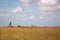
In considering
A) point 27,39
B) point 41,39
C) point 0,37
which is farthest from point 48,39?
point 0,37

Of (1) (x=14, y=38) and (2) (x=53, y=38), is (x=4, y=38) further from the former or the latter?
(2) (x=53, y=38)

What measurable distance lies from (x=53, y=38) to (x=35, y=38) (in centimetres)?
121

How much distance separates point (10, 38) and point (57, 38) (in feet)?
10.1

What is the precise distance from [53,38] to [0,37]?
3.46m

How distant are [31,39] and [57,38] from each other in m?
1.80

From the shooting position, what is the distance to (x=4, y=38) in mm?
11789

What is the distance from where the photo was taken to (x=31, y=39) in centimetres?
1170

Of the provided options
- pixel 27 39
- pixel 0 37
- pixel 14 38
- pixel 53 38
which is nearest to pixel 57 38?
pixel 53 38

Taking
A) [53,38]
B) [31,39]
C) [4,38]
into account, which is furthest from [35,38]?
[4,38]

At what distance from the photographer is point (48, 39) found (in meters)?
11.8

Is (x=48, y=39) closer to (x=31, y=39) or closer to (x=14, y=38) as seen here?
(x=31, y=39)

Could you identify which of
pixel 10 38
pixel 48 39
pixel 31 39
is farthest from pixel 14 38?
pixel 48 39

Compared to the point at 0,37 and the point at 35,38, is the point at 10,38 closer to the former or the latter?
the point at 0,37

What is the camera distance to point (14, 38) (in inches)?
466
